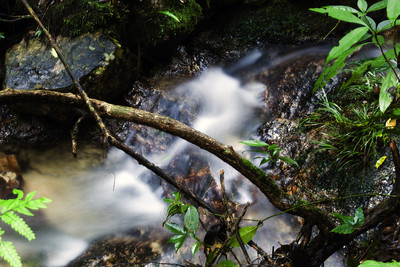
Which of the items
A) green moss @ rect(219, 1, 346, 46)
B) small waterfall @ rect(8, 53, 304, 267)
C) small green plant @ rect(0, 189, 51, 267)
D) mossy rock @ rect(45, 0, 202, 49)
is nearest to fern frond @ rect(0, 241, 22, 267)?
small green plant @ rect(0, 189, 51, 267)

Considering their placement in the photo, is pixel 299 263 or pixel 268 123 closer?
pixel 299 263

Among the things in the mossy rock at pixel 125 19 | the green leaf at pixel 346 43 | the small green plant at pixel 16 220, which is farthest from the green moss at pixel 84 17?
the green leaf at pixel 346 43

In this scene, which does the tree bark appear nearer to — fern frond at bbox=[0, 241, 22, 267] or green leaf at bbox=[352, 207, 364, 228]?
green leaf at bbox=[352, 207, 364, 228]

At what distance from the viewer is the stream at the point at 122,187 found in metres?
2.95

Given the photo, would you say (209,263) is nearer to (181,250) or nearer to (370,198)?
(181,250)

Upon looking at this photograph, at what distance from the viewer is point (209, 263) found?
1.94 m

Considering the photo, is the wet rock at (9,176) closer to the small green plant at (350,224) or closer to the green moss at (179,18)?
the green moss at (179,18)

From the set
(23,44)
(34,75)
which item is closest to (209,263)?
(34,75)

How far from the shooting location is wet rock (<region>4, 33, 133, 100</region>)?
378 cm

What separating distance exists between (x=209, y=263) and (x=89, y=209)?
6.89ft

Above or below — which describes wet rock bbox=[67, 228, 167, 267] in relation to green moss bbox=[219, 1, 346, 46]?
below

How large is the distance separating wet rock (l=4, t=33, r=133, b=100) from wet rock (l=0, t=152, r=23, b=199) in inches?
38.9

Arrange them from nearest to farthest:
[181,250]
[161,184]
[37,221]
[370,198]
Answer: [370,198] < [181,250] < [37,221] < [161,184]

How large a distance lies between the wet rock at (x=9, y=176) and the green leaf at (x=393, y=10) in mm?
4096
